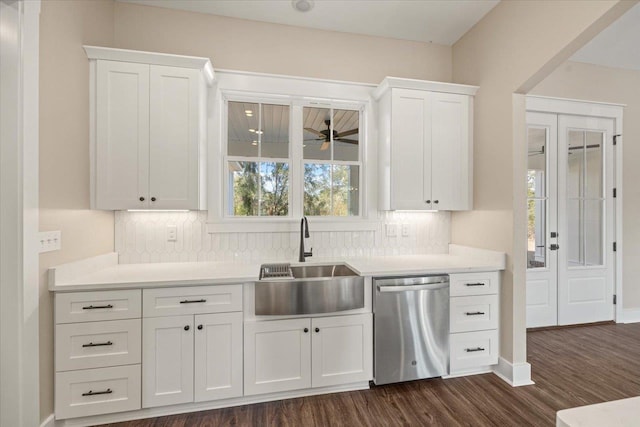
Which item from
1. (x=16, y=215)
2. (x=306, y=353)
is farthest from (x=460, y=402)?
(x=16, y=215)

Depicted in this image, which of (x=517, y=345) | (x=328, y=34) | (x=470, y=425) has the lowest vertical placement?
(x=470, y=425)

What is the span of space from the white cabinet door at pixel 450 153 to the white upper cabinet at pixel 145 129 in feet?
6.91

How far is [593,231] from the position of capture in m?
3.70

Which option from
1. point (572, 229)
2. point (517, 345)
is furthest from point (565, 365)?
point (572, 229)

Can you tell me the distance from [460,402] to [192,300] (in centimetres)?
207

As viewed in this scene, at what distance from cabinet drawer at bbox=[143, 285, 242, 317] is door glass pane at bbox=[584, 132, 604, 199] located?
4.35m

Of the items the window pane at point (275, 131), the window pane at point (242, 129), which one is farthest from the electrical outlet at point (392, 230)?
the window pane at point (242, 129)

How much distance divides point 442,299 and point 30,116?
3.00m

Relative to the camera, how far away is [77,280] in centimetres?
195

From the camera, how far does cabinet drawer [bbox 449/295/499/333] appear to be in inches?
96.5

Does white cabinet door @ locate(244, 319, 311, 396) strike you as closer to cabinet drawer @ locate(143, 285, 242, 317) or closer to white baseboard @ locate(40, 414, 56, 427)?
cabinet drawer @ locate(143, 285, 242, 317)

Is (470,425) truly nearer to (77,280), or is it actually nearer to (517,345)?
(517,345)

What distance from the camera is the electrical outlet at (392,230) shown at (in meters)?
3.05

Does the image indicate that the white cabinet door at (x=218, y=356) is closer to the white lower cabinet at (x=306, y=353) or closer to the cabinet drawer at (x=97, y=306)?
the white lower cabinet at (x=306, y=353)
